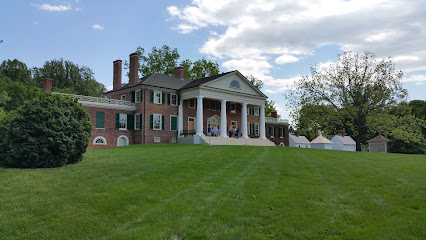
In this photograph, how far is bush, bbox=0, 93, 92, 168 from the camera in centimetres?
1119

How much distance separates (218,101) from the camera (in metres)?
Result: 39.3

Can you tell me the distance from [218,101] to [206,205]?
32.5 metres

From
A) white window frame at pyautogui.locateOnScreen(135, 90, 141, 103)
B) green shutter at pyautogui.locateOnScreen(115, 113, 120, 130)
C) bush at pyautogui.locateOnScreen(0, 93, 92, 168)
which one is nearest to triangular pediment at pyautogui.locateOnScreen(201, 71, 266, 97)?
white window frame at pyautogui.locateOnScreen(135, 90, 141, 103)

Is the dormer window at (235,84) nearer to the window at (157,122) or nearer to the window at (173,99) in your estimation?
the window at (173,99)

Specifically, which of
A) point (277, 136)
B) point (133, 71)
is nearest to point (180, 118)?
point (133, 71)

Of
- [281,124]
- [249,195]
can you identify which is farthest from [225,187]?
[281,124]

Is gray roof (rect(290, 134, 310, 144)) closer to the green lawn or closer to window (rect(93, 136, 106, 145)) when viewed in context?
window (rect(93, 136, 106, 145))

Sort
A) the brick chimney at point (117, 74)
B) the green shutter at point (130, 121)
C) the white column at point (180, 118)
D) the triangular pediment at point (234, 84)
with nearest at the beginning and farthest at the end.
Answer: the green shutter at point (130, 121) → the white column at point (180, 118) → the triangular pediment at point (234, 84) → the brick chimney at point (117, 74)

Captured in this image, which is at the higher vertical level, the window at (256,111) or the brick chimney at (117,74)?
the brick chimney at (117,74)

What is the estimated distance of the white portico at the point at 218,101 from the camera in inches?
1352

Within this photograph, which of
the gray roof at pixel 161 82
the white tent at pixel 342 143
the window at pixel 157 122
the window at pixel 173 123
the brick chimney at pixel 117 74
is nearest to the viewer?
the window at pixel 157 122

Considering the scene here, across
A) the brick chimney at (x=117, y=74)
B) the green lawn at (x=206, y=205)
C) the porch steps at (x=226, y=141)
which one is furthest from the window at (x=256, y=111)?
the green lawn at (x=206, y=205)

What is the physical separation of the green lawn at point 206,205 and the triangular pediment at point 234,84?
992 inches

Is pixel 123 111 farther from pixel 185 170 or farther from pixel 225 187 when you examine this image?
pixel 225 187
